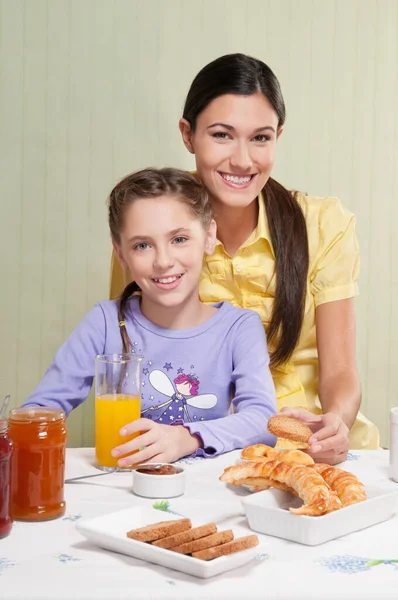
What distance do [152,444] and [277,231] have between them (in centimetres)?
88

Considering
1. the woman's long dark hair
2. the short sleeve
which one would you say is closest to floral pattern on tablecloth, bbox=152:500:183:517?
the woman's long dark hair

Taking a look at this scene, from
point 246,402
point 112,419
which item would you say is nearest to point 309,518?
point 112,419

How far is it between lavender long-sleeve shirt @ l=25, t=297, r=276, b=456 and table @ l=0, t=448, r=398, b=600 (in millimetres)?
511

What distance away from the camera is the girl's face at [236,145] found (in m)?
2.05

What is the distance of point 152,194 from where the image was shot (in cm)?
182

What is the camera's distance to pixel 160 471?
1276 millimetres

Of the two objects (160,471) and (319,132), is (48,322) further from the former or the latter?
(160,471)

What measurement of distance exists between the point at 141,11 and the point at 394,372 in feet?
5.61

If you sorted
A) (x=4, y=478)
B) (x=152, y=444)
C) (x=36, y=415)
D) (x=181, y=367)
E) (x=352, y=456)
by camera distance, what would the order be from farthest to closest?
(x=181, y=367) < (x=352, y=456) < (x=152, y=444) < (x=36, y=415) < (x=4, y=478)

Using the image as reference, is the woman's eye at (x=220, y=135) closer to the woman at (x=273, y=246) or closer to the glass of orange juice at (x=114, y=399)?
the woman at (x=273, y=246)

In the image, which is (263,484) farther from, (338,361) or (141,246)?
(338,361)

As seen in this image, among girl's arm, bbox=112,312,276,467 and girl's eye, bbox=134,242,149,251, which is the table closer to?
girl's arm, bbox=112,312,276,467

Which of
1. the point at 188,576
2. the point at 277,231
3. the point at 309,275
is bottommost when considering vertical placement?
the point at 188,576

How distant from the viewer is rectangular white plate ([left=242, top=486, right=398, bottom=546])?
3.41 ft
